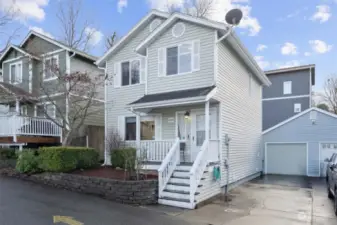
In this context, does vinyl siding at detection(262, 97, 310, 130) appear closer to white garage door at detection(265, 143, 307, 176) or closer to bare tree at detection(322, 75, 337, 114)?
white garage door at detection(265, 143, 307, 176)

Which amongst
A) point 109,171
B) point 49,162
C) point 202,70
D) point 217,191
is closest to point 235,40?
point 202,70

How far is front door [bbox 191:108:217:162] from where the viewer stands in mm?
11447

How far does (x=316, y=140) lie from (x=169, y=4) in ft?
60.3

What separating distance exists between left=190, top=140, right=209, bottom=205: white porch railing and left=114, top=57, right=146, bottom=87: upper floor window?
18.2 feet

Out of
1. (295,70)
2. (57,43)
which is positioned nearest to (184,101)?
(57,43)

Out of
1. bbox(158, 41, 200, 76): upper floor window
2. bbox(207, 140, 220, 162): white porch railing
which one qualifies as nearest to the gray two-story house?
bbox(158, 41, 200, 76): upper floor window

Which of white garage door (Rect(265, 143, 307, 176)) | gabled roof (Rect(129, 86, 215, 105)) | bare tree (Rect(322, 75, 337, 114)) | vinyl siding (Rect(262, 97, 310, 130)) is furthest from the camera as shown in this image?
bare tree (Rect(322, 75, 337, 114))

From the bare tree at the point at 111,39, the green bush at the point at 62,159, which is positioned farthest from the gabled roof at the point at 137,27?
the bare tree at the point at 111,39

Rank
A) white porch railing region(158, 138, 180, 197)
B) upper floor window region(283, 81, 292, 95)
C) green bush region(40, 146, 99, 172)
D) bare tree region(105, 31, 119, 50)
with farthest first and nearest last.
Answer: bare tree region(105, 31, 119, 50)
upper floor window region(283, 81, 292, 95)
green bush region(40, 146, 99, 172)
white porch railing region(158, 138, 180, 197)

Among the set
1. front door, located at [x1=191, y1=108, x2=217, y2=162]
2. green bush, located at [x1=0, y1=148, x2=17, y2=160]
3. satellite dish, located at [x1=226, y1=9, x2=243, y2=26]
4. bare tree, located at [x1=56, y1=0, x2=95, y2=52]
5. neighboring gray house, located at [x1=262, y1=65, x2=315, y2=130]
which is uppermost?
bare tree, located at [x1=56, y1=0, x2=95, y2=52]

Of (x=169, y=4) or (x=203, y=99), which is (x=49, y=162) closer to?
(x=203, y=99)

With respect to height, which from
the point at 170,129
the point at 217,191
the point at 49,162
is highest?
the point at 170,129

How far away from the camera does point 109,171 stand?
11586 millimetres

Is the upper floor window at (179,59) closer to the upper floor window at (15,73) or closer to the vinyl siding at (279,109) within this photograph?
the upper floor window at (15,73)
